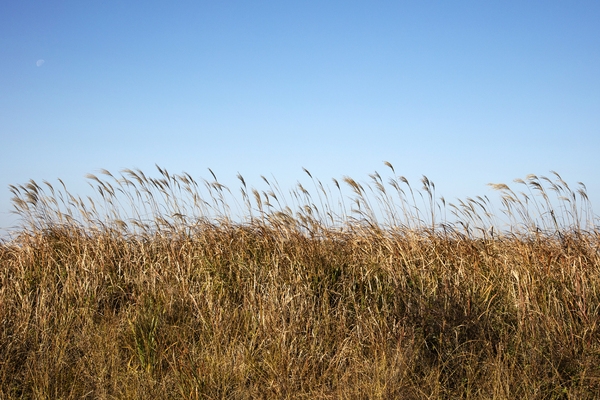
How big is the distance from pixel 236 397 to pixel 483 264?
3010mm

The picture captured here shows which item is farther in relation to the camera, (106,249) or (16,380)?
(106,249)

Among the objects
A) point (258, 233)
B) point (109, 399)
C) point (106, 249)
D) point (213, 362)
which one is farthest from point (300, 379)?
point (106, 249)

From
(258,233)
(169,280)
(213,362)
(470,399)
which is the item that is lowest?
(470,399)

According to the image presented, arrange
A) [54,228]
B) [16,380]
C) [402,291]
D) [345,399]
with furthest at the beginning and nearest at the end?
1. [54,228]
2. [402,291]
3. [16,380]
4. [345,399]

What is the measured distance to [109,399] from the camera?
9.57ft

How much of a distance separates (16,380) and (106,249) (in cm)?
193

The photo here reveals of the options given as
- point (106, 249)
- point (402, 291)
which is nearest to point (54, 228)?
point (106, 249)

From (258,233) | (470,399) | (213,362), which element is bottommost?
(470,399)

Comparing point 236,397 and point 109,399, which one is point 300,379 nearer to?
point 236,397

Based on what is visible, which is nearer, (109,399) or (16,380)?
(109,399)

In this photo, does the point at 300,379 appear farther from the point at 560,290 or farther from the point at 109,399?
the point at 560,290

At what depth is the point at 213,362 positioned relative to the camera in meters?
2.91

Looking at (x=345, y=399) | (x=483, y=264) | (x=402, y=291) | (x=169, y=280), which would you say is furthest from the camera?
(x=483, y=264)

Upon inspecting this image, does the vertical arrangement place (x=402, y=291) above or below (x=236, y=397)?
above
